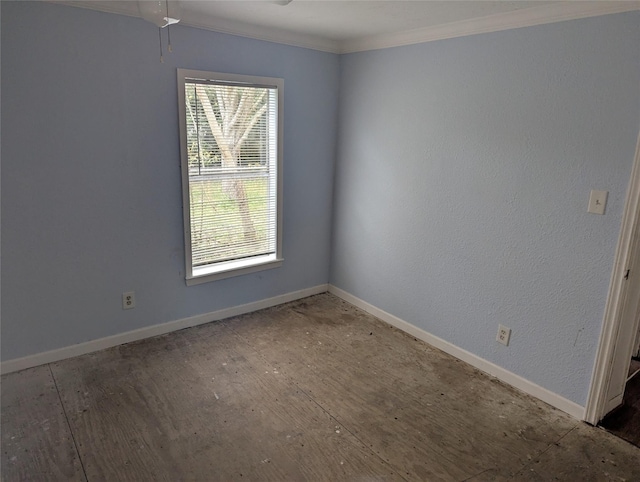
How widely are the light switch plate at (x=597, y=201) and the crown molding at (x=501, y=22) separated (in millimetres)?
878

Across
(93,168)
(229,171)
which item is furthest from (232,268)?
(93,168)

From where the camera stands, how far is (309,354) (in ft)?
9.95

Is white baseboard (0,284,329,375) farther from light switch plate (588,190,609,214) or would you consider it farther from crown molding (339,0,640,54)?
light switch plate (588,190,609,214)

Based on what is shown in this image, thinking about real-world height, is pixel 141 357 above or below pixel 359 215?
below

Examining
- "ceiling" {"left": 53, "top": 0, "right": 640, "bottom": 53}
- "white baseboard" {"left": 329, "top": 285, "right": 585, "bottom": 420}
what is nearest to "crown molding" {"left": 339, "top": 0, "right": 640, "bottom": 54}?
"ceiling" {"left": 53, "top": 0, "right": 640, "bottom": 53}

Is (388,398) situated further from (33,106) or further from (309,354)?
(33,106)

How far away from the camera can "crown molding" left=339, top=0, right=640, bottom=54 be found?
6.86 ft

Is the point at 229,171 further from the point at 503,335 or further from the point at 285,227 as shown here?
the point at 503,335

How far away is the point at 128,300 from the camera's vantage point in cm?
300

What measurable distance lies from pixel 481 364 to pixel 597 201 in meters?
1.31

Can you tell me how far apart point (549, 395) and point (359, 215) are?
76.4 inches

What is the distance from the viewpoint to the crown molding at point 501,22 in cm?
209

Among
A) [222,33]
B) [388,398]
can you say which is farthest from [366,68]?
[388,398]

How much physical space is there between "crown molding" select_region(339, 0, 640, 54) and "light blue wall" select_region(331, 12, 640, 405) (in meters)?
0.04
